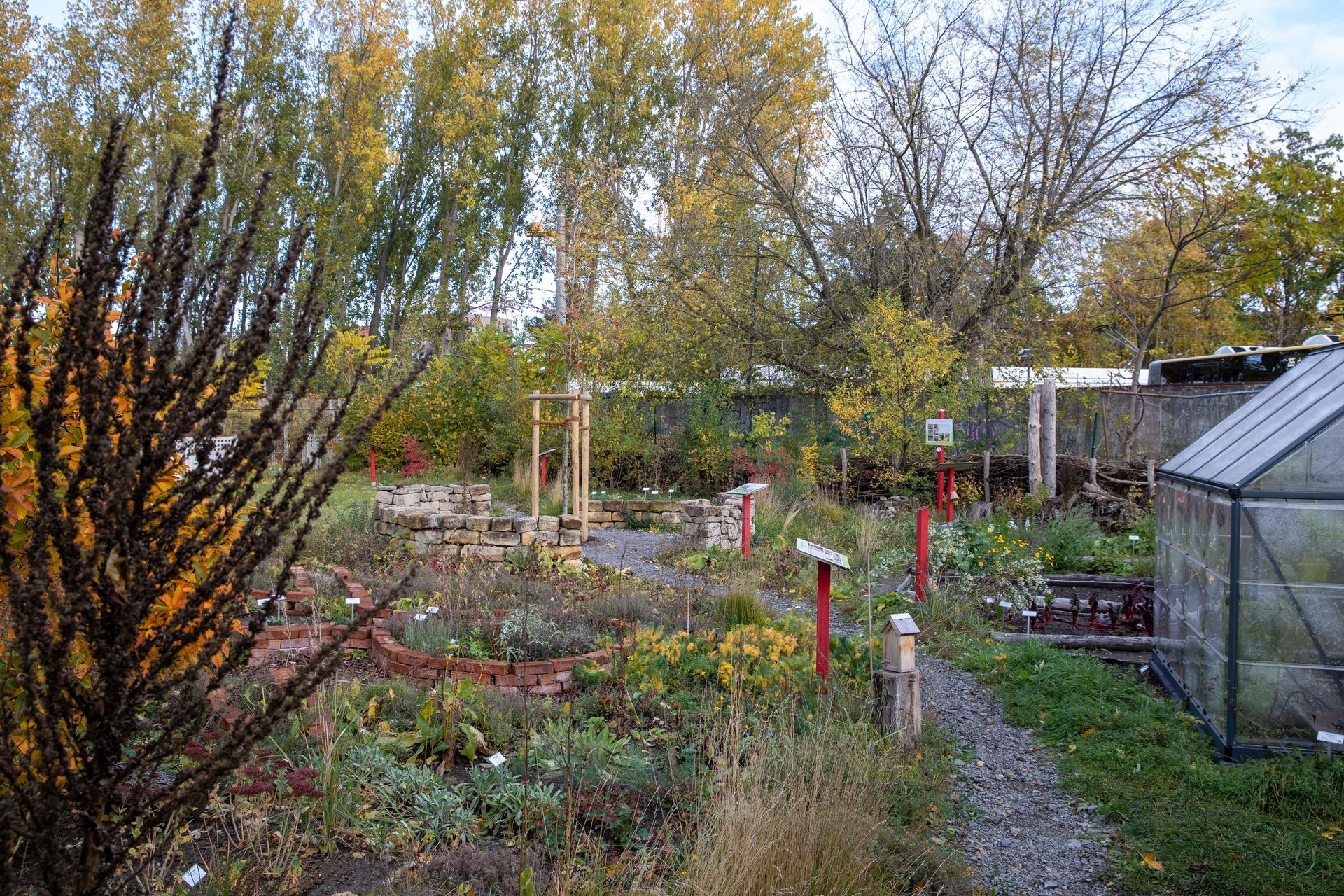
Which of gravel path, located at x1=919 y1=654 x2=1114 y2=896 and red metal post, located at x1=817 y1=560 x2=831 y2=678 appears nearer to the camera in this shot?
gravel path, located at x1=919 y1=654 x2=1114 y2=896

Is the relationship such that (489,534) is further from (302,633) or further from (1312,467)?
(1312,467)

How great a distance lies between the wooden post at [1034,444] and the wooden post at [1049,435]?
→ 123 millimetres

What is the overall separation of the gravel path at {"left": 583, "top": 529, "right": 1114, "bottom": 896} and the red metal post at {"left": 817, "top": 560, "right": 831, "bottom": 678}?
2.48ft

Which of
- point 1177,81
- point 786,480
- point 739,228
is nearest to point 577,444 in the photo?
point 786,480

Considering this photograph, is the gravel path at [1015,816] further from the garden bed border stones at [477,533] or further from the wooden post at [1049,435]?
the wooden post at [1049,435]

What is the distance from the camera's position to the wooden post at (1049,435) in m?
12.4

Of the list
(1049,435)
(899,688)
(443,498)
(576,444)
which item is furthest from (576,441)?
(899,688)

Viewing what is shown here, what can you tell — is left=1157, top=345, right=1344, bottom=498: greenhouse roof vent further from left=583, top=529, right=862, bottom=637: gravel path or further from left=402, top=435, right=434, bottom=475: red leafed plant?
left=402, top=435, right=434, bottom=475: red leafed plant

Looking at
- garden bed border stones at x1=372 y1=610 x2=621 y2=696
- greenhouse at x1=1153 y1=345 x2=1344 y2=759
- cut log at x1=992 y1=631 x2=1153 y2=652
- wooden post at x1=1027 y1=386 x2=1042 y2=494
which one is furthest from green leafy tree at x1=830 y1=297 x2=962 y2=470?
garden bed border stones at x1=372 y1=610 x2=621 y2=696

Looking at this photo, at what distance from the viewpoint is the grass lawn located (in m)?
3.38

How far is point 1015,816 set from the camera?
400 cm

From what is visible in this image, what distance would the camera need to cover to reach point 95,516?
1579 millimetres

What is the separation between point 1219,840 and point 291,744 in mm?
3851

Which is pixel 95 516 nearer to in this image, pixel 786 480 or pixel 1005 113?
pixel 786 480
